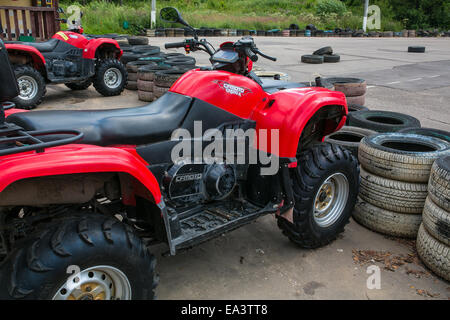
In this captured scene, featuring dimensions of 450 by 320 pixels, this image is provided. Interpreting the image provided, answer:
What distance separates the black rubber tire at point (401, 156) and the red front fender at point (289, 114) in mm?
833

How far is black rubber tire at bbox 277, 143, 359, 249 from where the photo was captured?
135 inches

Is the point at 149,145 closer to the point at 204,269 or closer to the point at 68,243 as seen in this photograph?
the point at 68,243

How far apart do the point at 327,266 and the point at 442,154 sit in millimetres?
1465

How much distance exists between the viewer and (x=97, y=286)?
2.34m

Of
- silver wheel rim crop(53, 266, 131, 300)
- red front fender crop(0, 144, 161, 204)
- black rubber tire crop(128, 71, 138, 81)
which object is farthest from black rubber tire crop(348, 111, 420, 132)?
black rubber tire crop(128, 71, 138, 81)

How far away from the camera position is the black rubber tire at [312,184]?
3.43 metres

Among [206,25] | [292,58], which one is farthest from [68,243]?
[206,25]

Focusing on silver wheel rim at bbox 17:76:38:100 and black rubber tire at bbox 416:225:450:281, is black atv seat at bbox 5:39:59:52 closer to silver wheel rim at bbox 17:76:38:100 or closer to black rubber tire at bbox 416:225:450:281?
silver wheel rim at bbox 17:76:38:100

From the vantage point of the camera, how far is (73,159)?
6.98ft

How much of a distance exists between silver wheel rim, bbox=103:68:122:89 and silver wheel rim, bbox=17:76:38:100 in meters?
1.69

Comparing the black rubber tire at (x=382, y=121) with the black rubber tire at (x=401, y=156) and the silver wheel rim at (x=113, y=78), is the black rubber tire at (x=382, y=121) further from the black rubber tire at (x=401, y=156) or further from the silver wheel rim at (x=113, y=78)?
the silver wheel rim at (x=113, y=78)

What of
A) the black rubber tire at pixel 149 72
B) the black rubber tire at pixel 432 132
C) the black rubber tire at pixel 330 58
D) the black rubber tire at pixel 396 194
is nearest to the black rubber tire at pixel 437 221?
the black rubber tire at pixel 396 194

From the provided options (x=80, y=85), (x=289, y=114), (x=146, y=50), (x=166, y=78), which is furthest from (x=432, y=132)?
(x=146, y=50)

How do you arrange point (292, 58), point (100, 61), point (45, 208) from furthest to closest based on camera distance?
point (292, 58) → point (100, 61) → point (45, 208)
